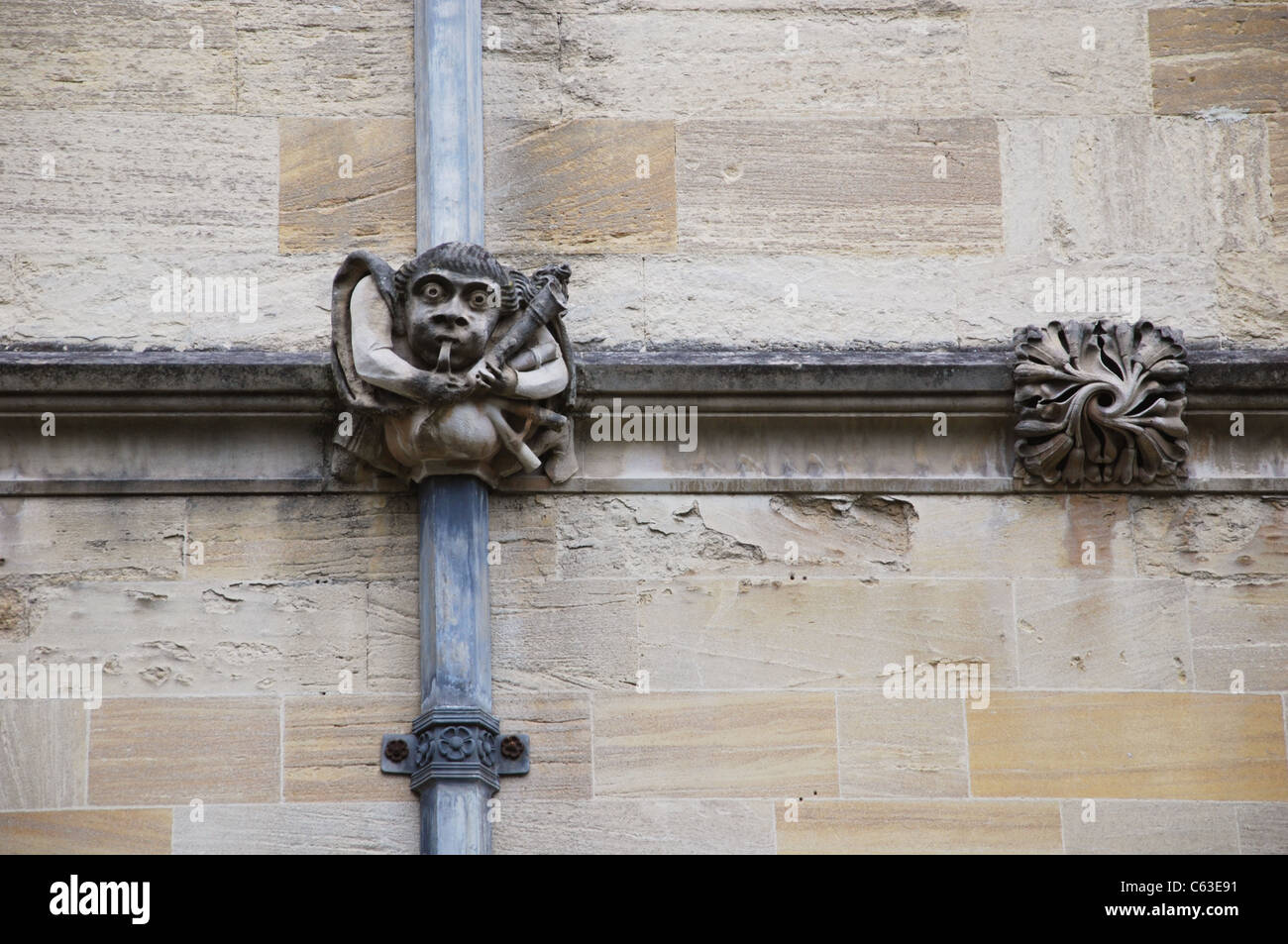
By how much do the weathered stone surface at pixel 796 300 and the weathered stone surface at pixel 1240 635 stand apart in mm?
1195

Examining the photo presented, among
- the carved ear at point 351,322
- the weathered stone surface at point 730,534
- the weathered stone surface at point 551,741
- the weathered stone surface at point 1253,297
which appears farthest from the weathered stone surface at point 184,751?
the weathered stone surface at point 1253,297

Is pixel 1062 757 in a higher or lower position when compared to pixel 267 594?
lower

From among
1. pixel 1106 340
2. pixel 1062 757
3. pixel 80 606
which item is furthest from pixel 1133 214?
pixel 80 606

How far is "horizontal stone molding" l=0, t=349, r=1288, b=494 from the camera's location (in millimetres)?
7379

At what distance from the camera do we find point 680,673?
A: 23.9 ft

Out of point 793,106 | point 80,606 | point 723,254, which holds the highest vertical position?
point 793,106

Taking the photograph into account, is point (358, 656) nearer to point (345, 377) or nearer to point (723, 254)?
point (345, 377)

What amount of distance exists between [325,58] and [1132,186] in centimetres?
274

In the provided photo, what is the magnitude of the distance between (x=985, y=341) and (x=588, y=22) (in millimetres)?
1733

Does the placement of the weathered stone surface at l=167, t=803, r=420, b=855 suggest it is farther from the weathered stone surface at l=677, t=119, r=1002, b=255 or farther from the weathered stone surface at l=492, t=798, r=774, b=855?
the weathered stone surface at l=677, t=119, r=1002, b=255

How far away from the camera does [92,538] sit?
7.35 meters

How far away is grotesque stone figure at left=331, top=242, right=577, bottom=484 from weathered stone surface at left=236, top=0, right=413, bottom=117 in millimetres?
838

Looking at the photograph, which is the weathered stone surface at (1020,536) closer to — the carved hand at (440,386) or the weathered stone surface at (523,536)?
the weathered stone surface at (523,536)

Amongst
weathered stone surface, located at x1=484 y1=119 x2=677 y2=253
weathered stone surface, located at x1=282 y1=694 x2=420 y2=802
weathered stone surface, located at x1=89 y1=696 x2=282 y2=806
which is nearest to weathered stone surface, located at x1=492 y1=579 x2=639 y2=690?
weathered stone surface, located at x1=282 y1=694 x2=420 y2=802
